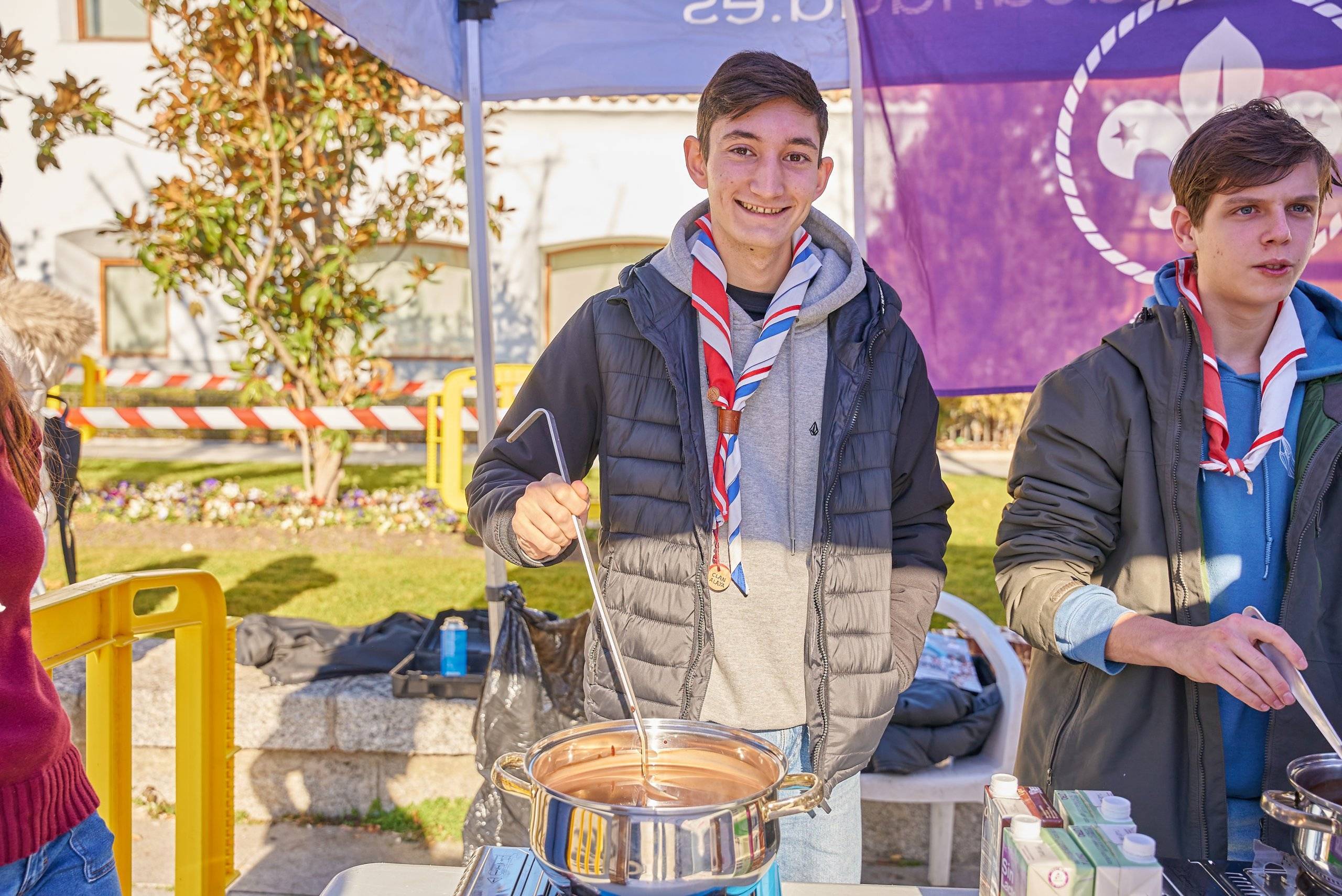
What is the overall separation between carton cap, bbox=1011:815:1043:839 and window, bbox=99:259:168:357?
44.8 feet

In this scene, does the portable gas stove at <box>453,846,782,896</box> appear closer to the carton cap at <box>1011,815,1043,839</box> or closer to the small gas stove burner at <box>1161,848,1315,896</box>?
the carton cap at <box>1011,815,1043,839</box>

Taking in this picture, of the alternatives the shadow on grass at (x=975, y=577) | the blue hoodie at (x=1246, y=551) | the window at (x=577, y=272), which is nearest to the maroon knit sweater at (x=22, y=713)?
the blue hoodie at (x=1246, y=551)

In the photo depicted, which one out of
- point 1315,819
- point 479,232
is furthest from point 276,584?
point 1315,819


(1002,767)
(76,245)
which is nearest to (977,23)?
(1002,767)

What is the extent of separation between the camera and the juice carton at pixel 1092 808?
1.27m

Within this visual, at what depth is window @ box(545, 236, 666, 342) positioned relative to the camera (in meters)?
12.6

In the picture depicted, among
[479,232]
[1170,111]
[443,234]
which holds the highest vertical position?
[443,234]

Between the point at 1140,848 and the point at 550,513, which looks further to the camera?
the point at 550,513

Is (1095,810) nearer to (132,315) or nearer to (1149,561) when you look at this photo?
(1149,561)

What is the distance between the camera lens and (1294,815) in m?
1.27

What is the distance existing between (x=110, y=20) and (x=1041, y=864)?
1408cm

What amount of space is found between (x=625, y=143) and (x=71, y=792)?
36.0ft

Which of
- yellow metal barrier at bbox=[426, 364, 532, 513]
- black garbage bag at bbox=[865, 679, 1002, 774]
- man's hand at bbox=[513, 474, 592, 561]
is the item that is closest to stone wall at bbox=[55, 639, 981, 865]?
black garbage bag at bbox=[865, 679, 1002, 774]

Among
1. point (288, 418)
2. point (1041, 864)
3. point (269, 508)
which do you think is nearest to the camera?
point (1041, 864)
